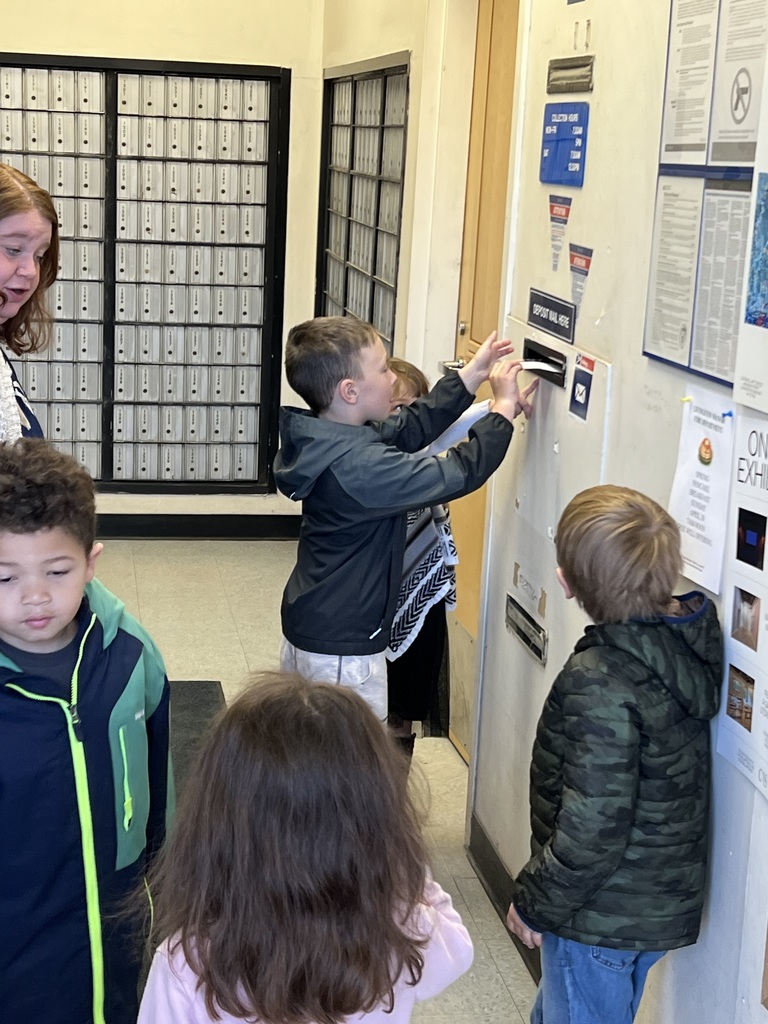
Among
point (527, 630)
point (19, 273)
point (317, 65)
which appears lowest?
point (527, 630)

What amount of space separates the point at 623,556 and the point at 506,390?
2.72 feet

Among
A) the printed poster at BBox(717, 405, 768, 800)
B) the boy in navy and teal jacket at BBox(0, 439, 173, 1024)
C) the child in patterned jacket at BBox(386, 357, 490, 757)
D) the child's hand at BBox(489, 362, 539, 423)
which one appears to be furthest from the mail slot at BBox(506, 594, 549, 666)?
the boy in navy and teal jacket at BBox(0, 439, 173, 1024)

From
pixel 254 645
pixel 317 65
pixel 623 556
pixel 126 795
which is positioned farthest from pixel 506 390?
pixel 317 65

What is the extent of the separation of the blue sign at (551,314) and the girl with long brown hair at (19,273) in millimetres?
1023

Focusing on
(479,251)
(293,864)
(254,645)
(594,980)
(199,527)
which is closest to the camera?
(293,864)

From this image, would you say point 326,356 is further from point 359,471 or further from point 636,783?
point 636,783

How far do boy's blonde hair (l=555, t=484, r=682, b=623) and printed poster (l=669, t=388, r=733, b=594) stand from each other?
0.03 m

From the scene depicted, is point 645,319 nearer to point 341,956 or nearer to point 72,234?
point 341,956

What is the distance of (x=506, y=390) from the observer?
267 cm

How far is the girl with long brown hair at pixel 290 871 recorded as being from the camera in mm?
1260

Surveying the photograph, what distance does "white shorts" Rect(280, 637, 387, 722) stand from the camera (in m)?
2.86

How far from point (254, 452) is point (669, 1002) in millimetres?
4573

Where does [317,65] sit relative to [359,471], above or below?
above

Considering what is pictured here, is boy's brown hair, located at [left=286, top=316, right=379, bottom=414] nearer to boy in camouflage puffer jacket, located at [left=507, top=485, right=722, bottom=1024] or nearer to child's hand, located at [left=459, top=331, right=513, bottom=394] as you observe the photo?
child's hand, located at [left=459, top=331, right=513, bottom=394]
